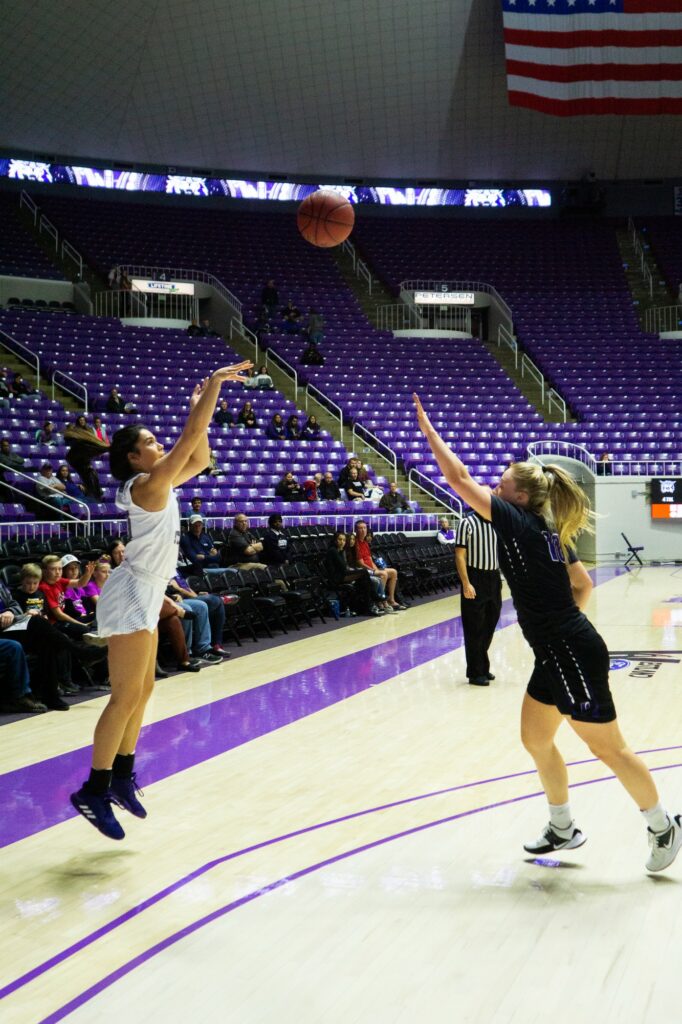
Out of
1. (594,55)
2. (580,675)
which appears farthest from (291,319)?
(580,675)

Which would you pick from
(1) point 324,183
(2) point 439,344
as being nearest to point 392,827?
(2) point 439,344

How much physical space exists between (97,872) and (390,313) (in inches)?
1041

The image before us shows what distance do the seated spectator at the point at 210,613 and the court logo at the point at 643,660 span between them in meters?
3.75

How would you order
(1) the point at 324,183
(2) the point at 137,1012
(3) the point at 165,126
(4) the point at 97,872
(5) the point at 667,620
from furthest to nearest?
(1) the point at 324,183
(3) the point at 165,126
(5) the point at 667,620
(4) the point at 97,872
(2) the point at 137,1012

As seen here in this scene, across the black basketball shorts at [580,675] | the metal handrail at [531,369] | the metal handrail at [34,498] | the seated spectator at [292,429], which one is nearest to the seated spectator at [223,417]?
the seated spectator at [292,429]

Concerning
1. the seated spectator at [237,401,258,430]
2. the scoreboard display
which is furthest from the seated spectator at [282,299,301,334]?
the scoreboard display

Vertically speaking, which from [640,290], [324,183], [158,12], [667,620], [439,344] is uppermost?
[158,12]

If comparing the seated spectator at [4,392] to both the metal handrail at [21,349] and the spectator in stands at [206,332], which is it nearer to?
the metal handrail at [21,349]

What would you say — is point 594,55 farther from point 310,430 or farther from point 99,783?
point 99,783

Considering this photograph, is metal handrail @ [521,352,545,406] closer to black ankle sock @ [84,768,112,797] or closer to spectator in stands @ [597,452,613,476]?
spectator in stands @ [597,452,613,476]

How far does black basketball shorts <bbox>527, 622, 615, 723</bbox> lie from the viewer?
380cm

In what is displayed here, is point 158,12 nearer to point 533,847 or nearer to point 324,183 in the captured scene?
point 324,183

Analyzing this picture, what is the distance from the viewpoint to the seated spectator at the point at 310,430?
68.2 feet

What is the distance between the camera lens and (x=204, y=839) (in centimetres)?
448
